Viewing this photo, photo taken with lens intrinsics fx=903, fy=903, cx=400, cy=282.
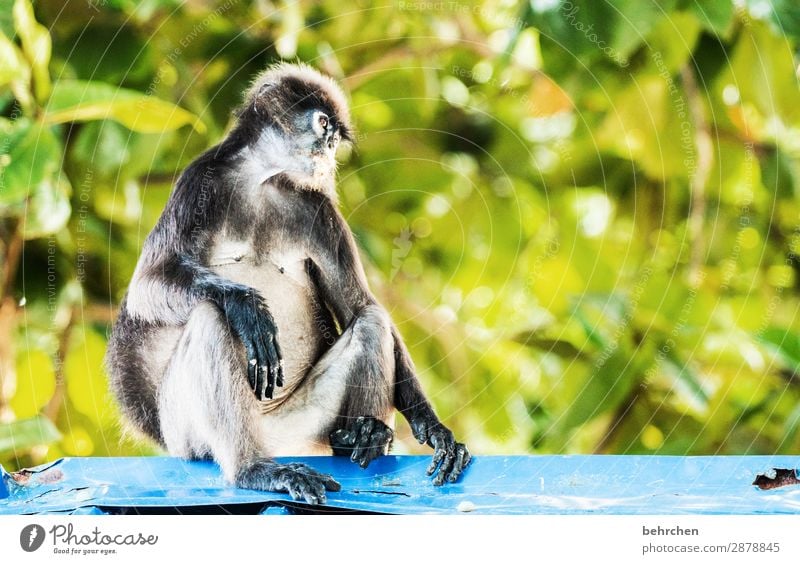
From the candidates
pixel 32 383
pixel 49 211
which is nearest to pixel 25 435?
pixel 32 383

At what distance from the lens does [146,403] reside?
159 cm

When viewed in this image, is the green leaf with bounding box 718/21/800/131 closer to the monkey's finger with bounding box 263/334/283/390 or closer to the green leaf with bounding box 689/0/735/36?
the green leaf with bounding box 689/0/735/36

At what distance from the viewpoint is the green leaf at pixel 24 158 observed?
169 cm

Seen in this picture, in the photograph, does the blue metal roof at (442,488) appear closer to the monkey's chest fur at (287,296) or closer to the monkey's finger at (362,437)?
the monkey's finger at (362,437)

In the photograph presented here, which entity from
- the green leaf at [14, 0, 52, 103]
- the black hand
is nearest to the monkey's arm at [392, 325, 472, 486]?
the black hand

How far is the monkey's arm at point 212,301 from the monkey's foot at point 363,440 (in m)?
0.15

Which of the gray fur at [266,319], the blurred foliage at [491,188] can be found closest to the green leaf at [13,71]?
the blurred foliage at [491,188]

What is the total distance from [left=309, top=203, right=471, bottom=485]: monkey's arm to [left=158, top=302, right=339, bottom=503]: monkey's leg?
0.16 metres

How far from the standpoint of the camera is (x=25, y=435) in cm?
167

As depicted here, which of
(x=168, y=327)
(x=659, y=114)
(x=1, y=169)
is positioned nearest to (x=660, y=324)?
(x=659, y=114)

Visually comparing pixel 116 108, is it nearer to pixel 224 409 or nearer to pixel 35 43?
pixel 35 43

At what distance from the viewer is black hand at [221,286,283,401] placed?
1.44 metres

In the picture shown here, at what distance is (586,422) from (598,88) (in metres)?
0.67
